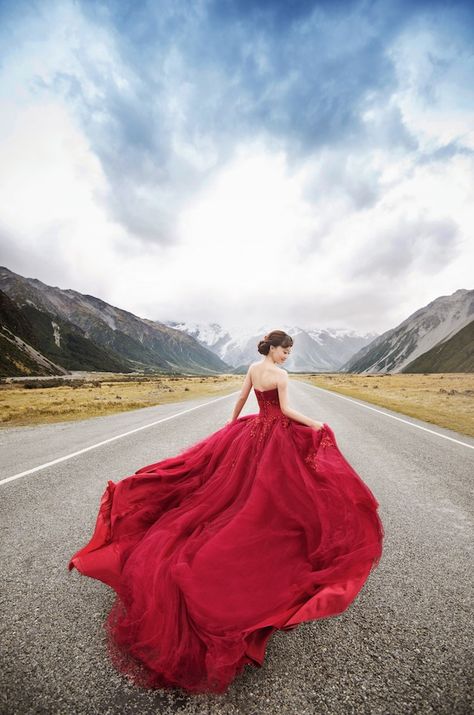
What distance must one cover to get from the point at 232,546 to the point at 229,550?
38mm

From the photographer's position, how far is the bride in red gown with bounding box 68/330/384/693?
209cm

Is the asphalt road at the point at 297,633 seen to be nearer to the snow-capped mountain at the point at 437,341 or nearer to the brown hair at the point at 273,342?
the brown hair at the point at 273,342

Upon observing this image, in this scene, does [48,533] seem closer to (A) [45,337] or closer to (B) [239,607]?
(B) [239,607]

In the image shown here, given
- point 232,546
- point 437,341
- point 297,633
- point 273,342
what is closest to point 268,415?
point 273,342

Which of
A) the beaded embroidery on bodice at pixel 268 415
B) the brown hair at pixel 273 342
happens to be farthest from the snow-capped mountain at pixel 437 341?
the beaded embroidery on bodice at pixel 268 415

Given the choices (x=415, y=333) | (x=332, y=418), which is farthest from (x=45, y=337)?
(x=415, y=333)

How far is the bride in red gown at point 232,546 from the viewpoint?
2.09m

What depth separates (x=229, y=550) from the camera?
2.56m

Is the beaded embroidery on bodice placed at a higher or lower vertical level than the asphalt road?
higher

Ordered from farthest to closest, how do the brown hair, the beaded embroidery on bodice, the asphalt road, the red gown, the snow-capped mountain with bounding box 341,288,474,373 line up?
1. the snow-capped mountain with bounding box 341,288,474,373
2. the brown hair
3. the beaded embroidery on bodice
4. the red gown
5. the asphalt road

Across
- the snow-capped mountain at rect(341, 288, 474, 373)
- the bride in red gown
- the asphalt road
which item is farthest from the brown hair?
the snow-capped mountain at rect(341, 288, 474, 373)

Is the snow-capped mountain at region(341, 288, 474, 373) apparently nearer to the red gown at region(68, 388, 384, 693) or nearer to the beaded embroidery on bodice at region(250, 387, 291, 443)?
the beaded embroidery on bodice at region(250, 387, 291, 443)

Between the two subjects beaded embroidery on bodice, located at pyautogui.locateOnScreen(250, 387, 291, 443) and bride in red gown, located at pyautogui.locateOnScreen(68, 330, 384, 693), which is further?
beaded embroidery on bodice, located at pyautogui.locateOnScreen(250, 387, 291, 443)

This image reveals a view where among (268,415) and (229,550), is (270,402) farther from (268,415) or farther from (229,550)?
(229,550)
